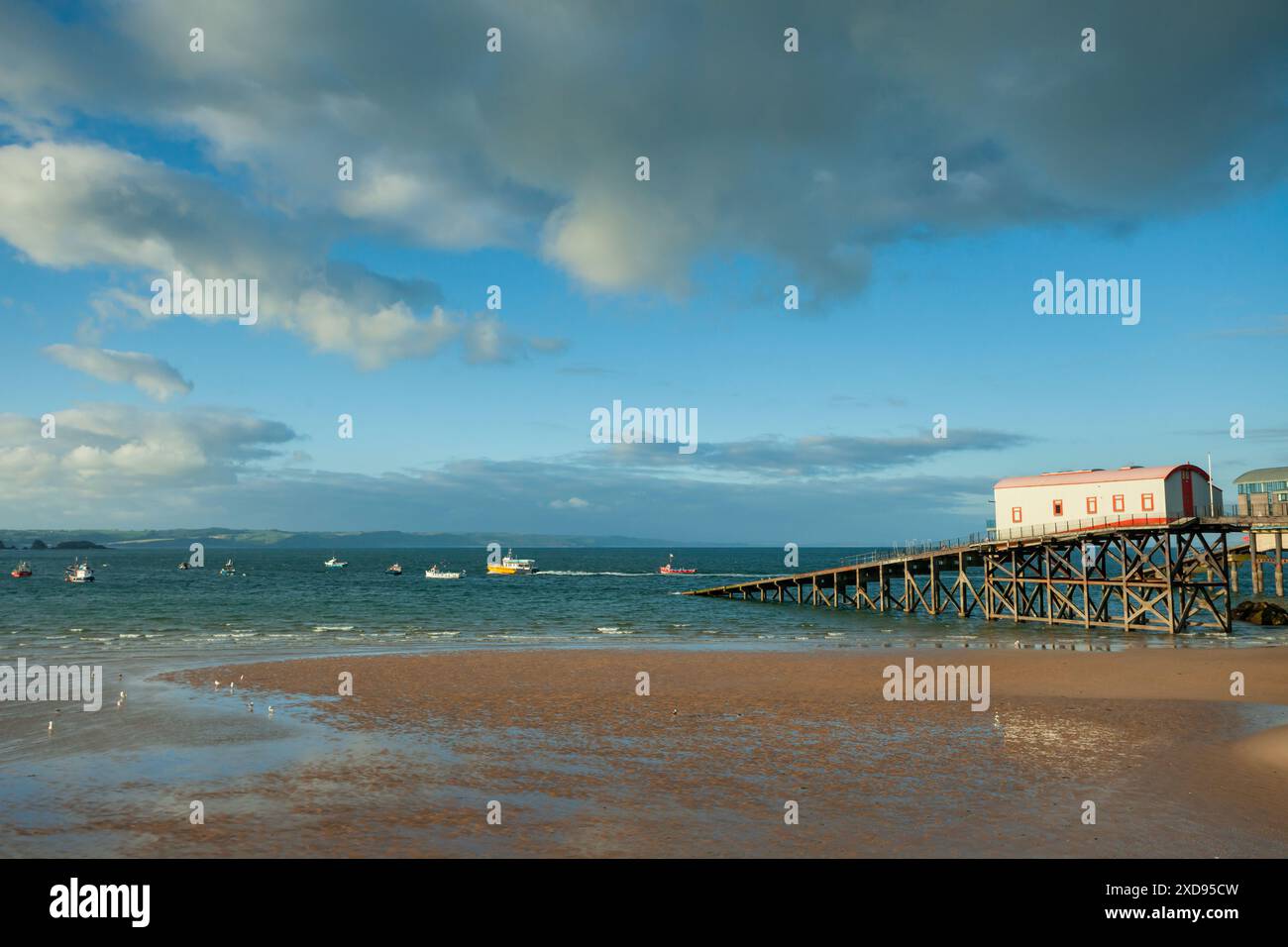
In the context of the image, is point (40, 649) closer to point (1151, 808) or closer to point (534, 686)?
point (534, 686)

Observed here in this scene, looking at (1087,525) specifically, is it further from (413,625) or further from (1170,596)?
(413,625)

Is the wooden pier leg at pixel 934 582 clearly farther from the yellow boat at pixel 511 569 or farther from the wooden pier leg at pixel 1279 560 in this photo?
the yellow boat at pixel 511 569

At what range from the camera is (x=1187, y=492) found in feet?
149

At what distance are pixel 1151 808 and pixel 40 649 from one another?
42.4 m

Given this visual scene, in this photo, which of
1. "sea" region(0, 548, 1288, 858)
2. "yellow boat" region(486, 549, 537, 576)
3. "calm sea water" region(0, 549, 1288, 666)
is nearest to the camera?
"sea" region(0, 548, 1288, 858)

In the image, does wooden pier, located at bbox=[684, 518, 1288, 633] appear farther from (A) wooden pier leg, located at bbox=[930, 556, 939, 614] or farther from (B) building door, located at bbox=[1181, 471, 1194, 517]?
(B) building door, located at bbox=[1181, 471, 1194, 517]

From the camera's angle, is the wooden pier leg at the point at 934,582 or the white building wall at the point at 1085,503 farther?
the wooden pier leg at the point at 934,582

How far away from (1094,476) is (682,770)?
40.8 m

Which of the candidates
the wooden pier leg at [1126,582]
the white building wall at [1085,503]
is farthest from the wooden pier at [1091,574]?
the white building wall at [1085,503]

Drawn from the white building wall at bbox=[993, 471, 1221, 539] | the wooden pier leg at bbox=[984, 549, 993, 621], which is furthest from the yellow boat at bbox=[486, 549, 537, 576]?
the white building wall at bbox=[993, 471, 1221, 539]

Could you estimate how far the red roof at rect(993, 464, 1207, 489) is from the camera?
4500cm

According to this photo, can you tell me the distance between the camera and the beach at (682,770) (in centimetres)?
1225

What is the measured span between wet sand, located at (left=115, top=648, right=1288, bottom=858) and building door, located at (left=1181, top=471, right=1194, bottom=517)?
19.3 metres
